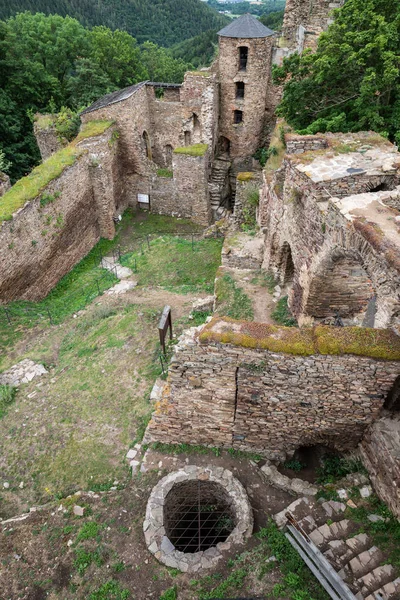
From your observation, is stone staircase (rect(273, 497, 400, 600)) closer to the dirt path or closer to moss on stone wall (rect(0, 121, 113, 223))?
the dirt path

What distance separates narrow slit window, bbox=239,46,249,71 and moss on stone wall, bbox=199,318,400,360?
1909cm

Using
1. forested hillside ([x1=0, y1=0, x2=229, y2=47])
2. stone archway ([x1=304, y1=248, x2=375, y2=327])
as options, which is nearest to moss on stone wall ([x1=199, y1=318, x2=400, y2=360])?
stone archway ([x1=304, y1=248, x2=375, y2=327])

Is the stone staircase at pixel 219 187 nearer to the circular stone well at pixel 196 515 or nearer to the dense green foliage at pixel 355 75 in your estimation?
the dense green foliage at pixel 355 75

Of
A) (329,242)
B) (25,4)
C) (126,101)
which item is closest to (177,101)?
(126,101)

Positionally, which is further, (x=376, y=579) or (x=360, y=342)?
(x=360, y=342)

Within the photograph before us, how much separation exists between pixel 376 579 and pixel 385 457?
5.88ft

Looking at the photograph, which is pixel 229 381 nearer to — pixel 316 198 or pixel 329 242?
pixel 329 242

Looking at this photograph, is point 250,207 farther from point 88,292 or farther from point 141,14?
point 141,14

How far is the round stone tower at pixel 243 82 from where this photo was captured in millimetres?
20156

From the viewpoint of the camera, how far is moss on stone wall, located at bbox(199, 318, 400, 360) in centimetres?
612

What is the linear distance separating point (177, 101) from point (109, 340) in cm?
1750

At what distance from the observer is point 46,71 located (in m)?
28.3

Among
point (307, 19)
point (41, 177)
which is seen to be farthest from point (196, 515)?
point (307, 19)

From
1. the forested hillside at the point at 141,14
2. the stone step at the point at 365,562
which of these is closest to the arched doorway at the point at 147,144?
the stone step at the point at 365,562
